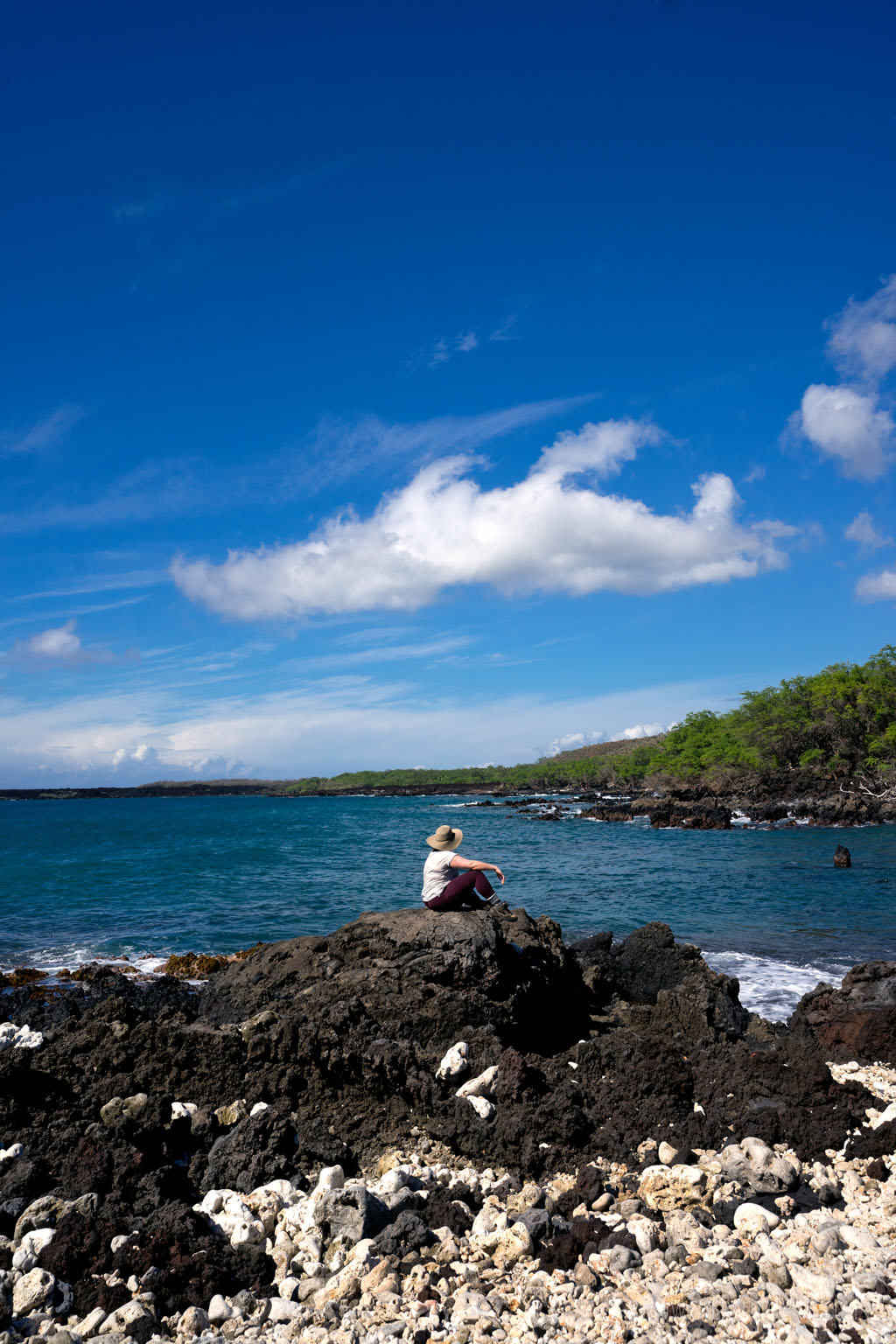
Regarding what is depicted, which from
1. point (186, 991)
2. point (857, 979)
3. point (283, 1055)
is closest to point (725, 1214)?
point (283, 1055)

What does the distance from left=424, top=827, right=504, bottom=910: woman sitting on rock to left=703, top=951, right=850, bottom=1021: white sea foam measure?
16.8 ft

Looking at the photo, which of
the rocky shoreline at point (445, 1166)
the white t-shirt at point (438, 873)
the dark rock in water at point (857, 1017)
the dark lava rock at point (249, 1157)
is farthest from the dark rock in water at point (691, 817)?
the dark lava rock at point (249, 1157)

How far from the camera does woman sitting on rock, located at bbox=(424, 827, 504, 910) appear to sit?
1002 cm

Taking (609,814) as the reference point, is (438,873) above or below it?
above

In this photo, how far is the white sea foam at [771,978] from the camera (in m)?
12.5

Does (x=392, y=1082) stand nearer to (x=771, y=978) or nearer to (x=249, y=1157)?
(x=249, y=1157)

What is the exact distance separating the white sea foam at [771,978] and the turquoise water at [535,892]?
0.05 m

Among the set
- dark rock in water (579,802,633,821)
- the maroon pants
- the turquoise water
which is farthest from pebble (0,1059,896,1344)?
dark rock in water (579,802,633,821)

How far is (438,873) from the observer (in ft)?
33.3

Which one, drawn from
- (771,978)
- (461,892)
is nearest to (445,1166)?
(461,892)

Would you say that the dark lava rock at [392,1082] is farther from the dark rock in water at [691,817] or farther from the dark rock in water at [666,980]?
the dark rock in water at [691,817]

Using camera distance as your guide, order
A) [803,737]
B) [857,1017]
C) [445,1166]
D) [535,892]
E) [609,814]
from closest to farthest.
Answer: [445,1166]
[857,1017]
[535,892]
[609,814]
[803,737]

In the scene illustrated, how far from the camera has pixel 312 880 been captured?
99.2ft

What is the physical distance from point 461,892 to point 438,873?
1.18 feet
